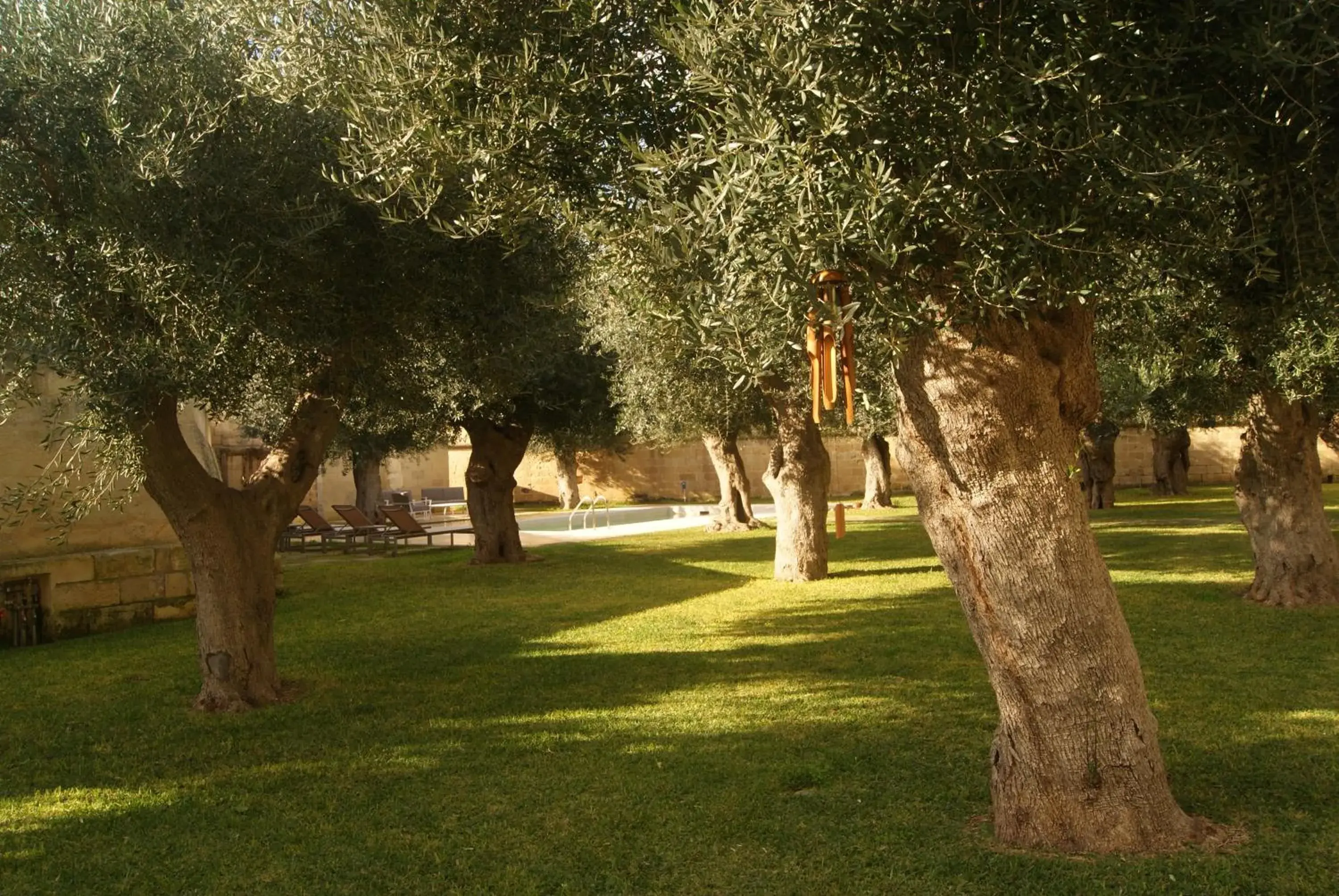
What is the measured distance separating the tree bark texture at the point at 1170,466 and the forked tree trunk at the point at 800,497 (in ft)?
70.1

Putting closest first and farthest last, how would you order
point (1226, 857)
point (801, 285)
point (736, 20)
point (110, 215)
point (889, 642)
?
point (801, 285) → point (736, 20) → point (1226, 857) → point (110, 215) → point (889, 642)

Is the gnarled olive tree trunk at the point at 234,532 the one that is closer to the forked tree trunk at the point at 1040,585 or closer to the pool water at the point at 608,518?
the forked tree trunk at the point at 1040,585

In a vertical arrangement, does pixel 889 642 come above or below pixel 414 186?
below

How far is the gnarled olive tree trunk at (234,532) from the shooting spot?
877 centimetres

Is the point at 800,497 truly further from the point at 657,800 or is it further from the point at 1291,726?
the point at 657,800

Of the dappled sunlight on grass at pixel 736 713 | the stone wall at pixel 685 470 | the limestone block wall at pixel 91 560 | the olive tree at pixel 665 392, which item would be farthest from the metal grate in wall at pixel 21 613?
the stone wall at pixel 685 470

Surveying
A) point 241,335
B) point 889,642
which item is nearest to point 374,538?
point 889,642

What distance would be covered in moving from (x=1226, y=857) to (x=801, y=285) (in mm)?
3224

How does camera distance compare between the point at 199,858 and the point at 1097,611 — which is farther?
the point at 199,858

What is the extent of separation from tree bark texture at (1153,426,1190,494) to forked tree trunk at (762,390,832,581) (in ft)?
70.1

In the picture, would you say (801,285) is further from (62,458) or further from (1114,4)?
(62,458)

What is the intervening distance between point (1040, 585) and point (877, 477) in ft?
100

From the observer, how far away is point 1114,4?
4.60 metres

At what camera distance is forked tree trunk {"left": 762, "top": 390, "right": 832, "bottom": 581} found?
16.8 meters
